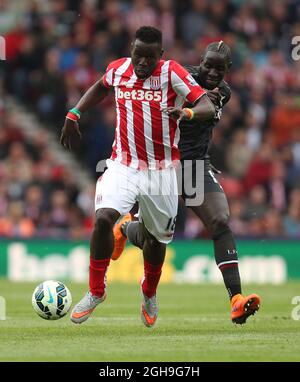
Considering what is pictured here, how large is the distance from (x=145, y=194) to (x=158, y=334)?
1109mm

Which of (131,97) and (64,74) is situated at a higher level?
(64,74)

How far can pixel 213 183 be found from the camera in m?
9.24

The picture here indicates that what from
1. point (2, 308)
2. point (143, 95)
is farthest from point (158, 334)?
point (2, 308)

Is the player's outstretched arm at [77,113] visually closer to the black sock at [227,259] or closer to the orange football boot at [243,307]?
the black sock at [227,259]

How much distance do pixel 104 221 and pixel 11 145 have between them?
1024 cm

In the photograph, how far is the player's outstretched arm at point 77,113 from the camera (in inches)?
348

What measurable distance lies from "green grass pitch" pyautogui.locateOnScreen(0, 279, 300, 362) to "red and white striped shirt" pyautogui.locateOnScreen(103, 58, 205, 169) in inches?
55.3

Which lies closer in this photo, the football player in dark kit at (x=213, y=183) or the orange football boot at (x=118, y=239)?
the football player in dark kit at (x=213, y=183)

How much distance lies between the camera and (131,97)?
8648 millimetres

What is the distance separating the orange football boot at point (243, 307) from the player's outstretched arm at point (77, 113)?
185 centimetres

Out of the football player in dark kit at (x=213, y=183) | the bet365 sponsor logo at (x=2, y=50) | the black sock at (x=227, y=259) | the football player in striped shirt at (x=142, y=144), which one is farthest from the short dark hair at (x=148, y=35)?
the bet365 sponsor logo at (x=2, y=50)
